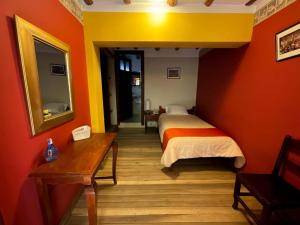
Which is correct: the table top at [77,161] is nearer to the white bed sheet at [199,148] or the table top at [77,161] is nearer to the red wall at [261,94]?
the white bed sheet at [199,148]

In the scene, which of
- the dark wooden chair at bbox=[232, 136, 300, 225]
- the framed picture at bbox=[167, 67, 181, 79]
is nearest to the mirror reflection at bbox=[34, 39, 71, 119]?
the dark wooden chair at bbox=[232, 136, 300, 225]

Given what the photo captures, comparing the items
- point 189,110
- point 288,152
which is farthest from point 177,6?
point 189,110

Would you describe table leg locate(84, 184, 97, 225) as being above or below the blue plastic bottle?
below

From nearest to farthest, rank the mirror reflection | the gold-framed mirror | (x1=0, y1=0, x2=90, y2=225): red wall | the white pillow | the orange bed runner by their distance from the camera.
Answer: (x1=0, y1=0, x2=90, y2=225): red wall < the gold-framed mirror < the mirror reflection < the orange bed runner < the white pillow

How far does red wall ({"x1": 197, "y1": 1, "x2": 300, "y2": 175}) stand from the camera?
1495 mm

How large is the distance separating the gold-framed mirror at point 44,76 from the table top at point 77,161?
10.4 inches

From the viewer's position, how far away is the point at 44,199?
1.11 m

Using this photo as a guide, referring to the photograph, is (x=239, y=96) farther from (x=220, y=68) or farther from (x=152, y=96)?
(x=152, y=96)

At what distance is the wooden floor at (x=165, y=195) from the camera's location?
5.15ft

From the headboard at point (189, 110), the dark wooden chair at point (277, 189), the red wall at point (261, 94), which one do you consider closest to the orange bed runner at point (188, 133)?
the red wall at point (261, 94)

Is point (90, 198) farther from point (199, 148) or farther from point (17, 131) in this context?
point (199, 148)

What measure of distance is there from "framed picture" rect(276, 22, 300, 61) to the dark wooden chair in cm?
80

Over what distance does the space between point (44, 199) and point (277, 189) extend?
1.87 m

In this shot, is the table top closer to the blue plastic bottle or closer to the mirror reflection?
the blue plastic bottle
